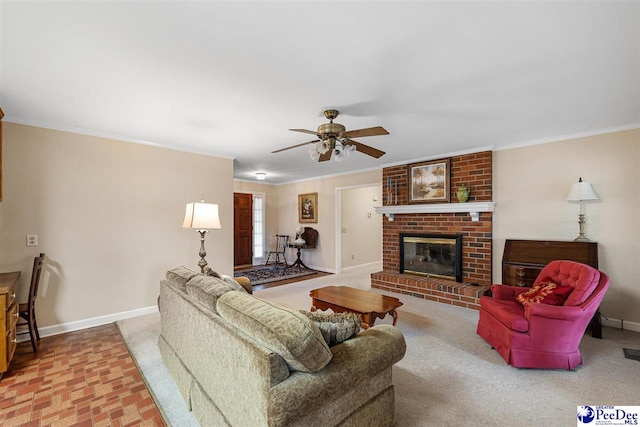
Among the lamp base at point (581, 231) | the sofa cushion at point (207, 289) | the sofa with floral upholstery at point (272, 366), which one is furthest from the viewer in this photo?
the lamp base at point (581, 231)

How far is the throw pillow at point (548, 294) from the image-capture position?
249 centimetres

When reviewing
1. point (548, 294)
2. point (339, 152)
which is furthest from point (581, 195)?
point (339, 152)

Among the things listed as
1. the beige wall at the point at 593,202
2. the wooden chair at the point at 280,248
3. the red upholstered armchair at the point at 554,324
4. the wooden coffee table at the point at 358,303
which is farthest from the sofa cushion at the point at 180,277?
the wooden chair at the point at 280,248

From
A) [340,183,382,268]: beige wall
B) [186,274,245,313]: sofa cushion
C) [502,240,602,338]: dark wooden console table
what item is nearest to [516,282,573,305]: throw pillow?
[502,240,602,338]: dark wooden console table

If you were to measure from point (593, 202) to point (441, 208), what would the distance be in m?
1.76

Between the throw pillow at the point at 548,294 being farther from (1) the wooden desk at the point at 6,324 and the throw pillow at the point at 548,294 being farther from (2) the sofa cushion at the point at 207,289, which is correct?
(1) the wooden desk at the point at 6,324

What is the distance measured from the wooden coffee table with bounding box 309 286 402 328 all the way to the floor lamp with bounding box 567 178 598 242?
8.04 feet

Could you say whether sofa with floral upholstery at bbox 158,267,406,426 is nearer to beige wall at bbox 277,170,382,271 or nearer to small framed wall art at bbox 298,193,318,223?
beige wall at bbox 277,170,382,271

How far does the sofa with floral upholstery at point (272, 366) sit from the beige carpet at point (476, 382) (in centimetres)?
37

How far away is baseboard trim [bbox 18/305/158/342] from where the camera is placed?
10.1 ft

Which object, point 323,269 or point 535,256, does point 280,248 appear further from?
point 535,256

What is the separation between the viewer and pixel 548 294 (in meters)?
2.53

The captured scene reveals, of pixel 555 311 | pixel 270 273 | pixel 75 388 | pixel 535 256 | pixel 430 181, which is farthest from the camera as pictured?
pixel 270 273

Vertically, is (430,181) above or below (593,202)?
above
